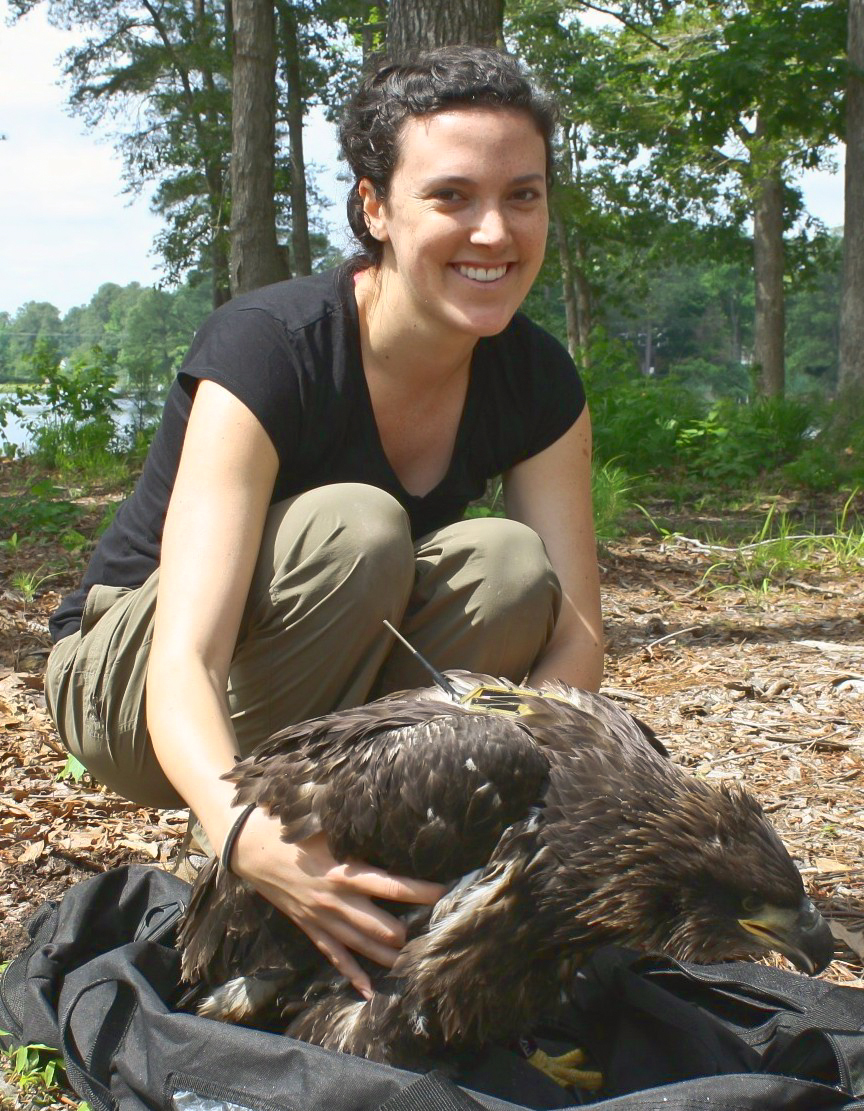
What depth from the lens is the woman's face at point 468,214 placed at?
2572 millimetres

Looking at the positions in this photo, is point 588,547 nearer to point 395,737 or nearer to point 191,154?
point 395,737

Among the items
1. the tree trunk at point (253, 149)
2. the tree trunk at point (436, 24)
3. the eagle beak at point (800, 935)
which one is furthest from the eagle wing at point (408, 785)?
the tree trunk at point (253, 149)

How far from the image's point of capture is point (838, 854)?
3254 millimetres

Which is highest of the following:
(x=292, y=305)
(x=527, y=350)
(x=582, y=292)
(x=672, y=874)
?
(x=582, y=292)

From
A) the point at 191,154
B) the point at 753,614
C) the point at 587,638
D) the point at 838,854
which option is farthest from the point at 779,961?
the point at 191,154

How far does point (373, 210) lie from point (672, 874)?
1742mm

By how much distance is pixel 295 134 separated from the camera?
21.8 m

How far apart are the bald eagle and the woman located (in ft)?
0.93

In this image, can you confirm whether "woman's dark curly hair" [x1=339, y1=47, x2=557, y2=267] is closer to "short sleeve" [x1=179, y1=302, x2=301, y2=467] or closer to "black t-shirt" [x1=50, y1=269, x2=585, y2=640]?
"black t-shirt" [x1=50, y1=269, x2=585, y2=640]

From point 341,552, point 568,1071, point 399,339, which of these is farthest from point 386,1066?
point 399,339

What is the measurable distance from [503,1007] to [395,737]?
60 cm

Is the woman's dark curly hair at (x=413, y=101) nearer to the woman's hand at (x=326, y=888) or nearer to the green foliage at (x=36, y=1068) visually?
the woman's hand at (x=326, y=888)

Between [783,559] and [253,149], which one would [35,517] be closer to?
[253,149]

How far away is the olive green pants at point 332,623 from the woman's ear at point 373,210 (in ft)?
2.18
